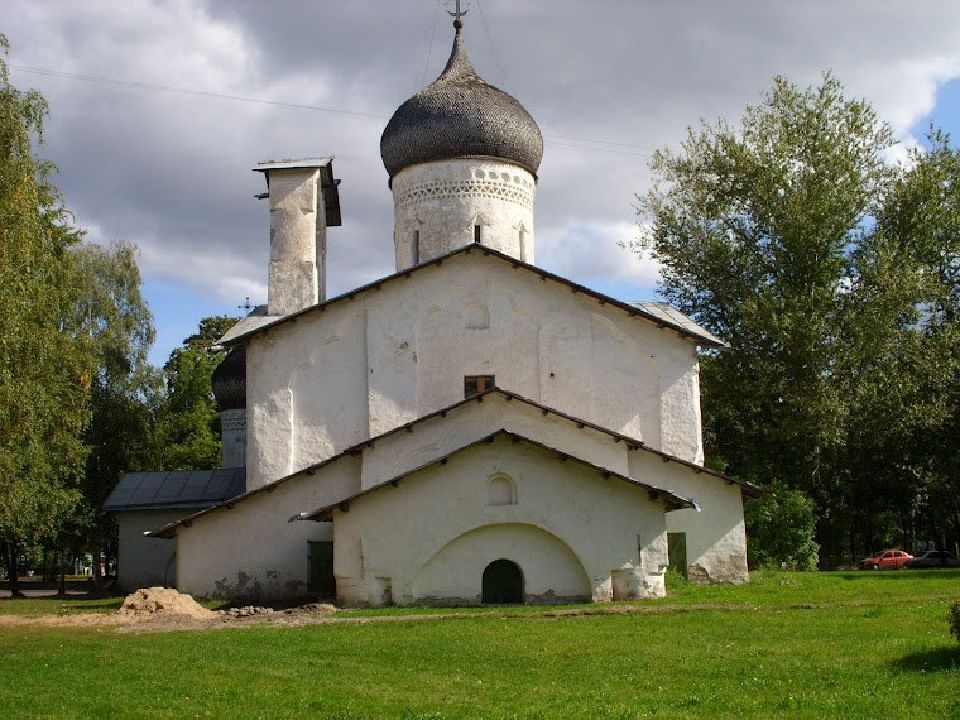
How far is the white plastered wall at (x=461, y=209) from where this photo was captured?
23.6 metres

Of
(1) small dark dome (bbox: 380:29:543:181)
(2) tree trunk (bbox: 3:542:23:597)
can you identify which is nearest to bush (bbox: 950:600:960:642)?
(1) small dark dome (bbox: 380:29:543:181)

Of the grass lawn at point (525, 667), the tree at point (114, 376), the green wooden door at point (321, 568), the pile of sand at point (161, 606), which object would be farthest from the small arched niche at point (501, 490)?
the tree at point (114, 376)

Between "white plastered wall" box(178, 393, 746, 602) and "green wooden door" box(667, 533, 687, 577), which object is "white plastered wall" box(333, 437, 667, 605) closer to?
"white plastered wall" box(178, 393, 746, 602)

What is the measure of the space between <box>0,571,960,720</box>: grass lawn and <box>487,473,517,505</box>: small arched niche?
2.76m

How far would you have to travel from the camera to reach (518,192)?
79.3 feet

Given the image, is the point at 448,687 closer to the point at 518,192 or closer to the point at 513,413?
the point at 513,413

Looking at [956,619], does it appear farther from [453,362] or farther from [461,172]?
[461,172]

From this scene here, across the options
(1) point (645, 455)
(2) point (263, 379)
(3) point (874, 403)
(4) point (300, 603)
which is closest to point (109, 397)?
(2) point (263, 379)

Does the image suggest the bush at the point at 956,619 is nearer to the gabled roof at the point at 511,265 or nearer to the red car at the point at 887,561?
the gabled roof at the point at 511,265

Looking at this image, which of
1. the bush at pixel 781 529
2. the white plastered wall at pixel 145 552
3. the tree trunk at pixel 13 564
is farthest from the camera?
the tree trunk at pixel 13 564

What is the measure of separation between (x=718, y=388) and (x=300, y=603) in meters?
13.2

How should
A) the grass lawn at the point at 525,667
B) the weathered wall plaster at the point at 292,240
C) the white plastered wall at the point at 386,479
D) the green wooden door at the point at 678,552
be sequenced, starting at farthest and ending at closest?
the weathered wall plaster at the point at 292,240 → the green wooden door at the point at 678,552 → the white plastered wall at the point at 386,479 → the grass lawn at the point at 525,667

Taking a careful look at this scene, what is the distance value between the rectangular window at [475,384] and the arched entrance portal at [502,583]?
4.59 meters

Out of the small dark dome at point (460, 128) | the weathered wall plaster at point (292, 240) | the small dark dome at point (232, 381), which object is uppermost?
the small dark dome at point (460, 128)
